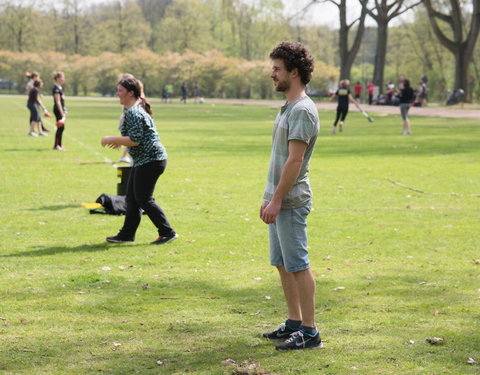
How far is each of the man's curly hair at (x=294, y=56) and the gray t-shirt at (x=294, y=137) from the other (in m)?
0.19

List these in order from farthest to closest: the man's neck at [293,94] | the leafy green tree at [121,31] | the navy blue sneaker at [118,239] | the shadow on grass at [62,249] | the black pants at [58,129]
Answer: the leafy green tree at [121,31]
the black pants at [58,129]
the navy blue sneaker at [118,239]
the shadow on grass at [62,249]
the man's neck at [293,94]

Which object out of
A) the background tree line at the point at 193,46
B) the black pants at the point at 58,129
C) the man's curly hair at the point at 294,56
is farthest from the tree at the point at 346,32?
the man's curly hair at the point at 294,56

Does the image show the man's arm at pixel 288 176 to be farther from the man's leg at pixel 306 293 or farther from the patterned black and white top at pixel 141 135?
the patterned black and white top at pixel 141 135

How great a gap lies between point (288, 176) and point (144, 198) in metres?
4.12

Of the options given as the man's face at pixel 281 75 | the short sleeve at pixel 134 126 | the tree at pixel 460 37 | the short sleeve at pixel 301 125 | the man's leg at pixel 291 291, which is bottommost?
the man's leg at pixel 291 291

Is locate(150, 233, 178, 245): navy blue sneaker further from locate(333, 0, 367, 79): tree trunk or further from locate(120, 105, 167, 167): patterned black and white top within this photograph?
locate(333, 0, 367, 79): tree trunk

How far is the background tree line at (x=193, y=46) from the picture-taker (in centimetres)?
8706

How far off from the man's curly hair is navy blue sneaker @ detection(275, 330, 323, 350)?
1666 millimetres

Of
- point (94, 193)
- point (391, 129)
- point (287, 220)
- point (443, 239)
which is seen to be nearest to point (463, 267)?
point (443, 239)

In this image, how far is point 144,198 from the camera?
8750mm

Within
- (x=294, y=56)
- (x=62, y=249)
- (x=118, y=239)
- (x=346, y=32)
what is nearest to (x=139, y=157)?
(x=118, y=239)

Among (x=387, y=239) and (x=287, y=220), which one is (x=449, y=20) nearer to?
(x=387, y=239)

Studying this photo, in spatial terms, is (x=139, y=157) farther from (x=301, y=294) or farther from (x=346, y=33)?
(x=346, y=33)

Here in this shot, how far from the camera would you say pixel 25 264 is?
7.85 meters
